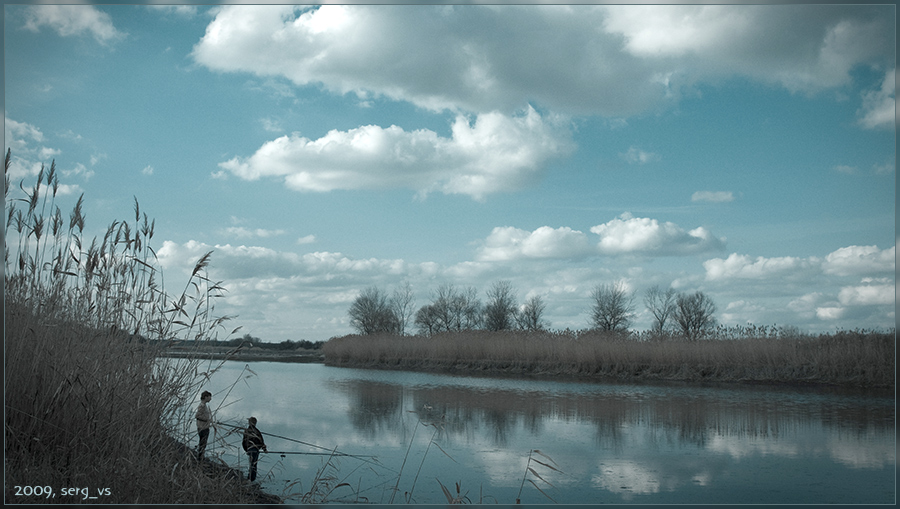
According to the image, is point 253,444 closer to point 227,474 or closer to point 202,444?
point 227,474

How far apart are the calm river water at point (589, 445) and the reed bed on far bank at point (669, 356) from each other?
1917 millimetres

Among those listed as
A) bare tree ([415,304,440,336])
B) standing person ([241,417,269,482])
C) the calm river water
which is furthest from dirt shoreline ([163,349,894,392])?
bare tree ([415,304,440,336])

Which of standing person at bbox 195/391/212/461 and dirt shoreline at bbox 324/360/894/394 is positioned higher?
standing person at bbox 195/391/212/461

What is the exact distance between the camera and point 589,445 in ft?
24.5

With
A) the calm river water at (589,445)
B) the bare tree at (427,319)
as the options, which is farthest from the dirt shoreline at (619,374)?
the bare tree at (427,319)

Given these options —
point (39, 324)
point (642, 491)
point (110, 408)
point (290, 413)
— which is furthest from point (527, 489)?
point (290, 413)

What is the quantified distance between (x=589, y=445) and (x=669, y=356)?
11.6m

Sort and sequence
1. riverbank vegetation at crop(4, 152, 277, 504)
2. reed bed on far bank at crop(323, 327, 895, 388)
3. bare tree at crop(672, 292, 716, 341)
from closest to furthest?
riverbank vegetation at crop(4, 152, 277, 504) < reed bed on far bank at crop(323, 327, 895, 388) < bare tree at crop(672, 292, 716, 341)

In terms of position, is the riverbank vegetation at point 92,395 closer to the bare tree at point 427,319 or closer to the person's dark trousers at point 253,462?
the person's dark trousers at point 253,462

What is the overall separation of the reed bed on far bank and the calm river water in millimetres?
1917

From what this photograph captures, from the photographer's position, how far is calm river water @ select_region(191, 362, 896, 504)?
5.22 metres

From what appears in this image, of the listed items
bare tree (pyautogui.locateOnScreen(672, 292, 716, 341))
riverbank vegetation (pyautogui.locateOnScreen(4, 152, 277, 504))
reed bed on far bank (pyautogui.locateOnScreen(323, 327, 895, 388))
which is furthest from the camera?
bare tree (pyautogui.locateOnScreen(672, 292, 716, 341))

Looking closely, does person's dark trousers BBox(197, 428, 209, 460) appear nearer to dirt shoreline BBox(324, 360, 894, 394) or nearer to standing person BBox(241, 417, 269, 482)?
standing person BBox(241, 417, 269, 482)

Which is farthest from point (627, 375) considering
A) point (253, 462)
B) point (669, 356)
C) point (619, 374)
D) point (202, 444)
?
point (202, 444)
